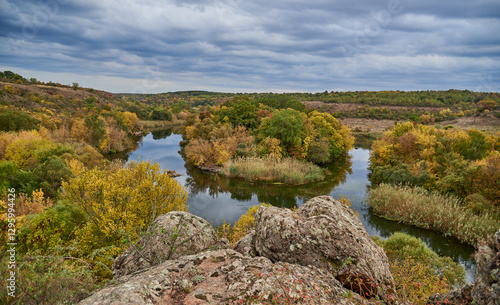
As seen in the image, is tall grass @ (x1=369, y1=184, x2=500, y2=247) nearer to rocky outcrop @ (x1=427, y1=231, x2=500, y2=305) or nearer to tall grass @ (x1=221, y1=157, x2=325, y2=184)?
tall grass @ (x1=221, y1=157, x2=325, y2=184)

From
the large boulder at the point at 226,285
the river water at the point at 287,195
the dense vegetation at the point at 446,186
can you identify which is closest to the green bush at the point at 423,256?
the river water at the point at 287,195

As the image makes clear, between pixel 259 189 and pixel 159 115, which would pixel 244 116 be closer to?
pixel 259 189

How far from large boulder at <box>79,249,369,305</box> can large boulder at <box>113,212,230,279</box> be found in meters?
1.01

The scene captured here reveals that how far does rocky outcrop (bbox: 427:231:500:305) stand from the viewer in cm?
363

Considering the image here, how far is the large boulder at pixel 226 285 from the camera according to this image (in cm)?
404

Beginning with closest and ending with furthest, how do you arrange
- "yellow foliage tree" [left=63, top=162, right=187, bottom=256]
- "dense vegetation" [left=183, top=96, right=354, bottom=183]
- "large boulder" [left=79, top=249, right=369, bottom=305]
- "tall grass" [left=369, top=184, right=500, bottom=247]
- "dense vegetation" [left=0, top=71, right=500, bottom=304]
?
"large boulder" [left=79, top=249, right=369, bottom=305] < "dense vegetation" [left=0, top=71, right=500, bottom=304] < "yellow foliage tree" [left=63, top=162, right=187, bottom=256] < "tall grass" [left=369, top=184, right=500, bottom=247] < "dense vegetation" [left=183, top=96, right=354, bottom=183]

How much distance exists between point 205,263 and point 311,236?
2397 millimetres

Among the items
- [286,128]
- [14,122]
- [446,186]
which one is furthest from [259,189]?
[14,122]

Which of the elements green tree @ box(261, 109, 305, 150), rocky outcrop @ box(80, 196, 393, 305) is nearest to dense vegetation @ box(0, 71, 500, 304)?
green tree @ box(261, 109, 305, 150)

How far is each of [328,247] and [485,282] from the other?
99.3 inches

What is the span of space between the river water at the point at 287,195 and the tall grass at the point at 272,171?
3.89 feet

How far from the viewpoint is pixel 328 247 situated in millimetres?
5500

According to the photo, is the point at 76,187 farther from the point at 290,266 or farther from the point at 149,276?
the point at 290,266

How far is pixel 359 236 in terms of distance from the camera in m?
5.85
